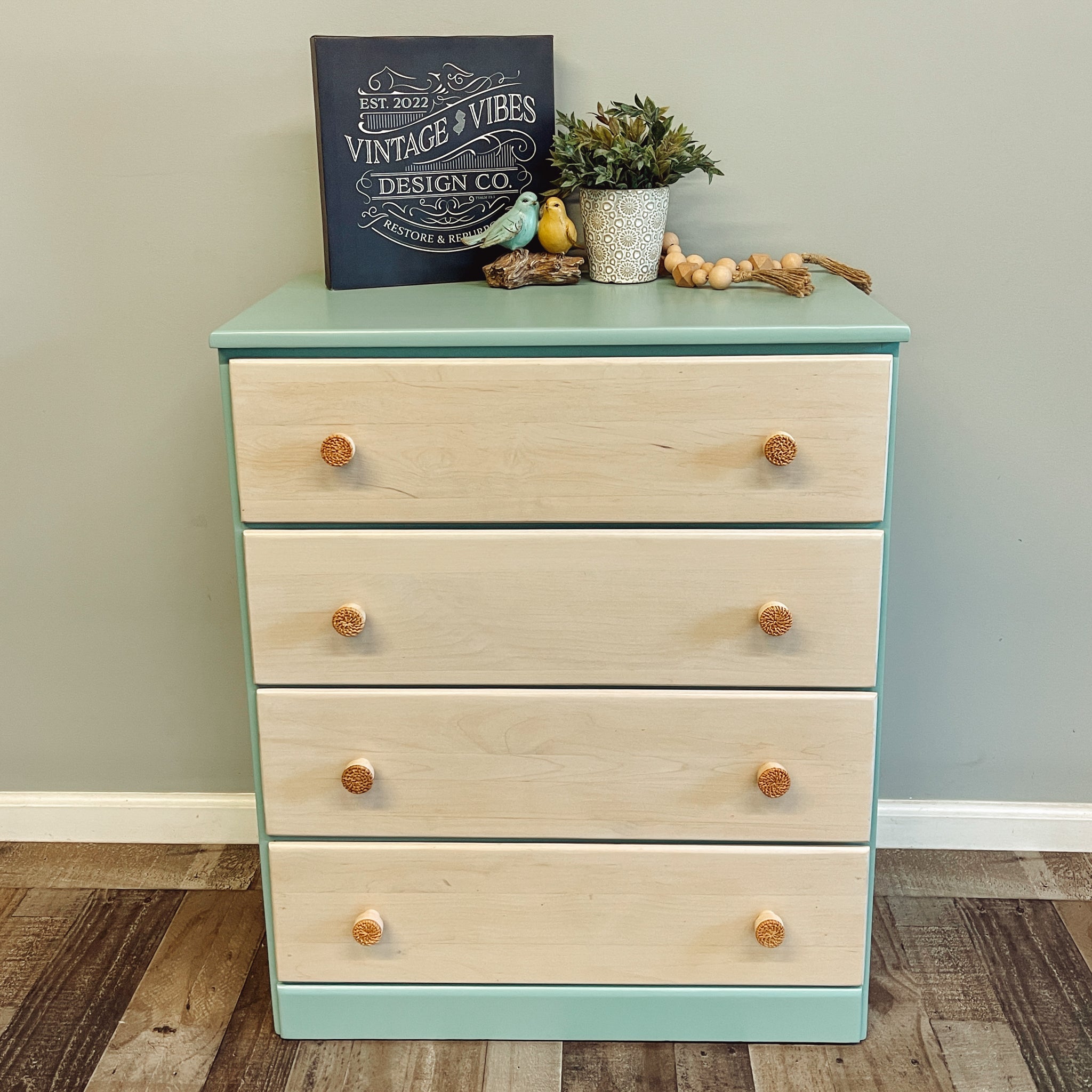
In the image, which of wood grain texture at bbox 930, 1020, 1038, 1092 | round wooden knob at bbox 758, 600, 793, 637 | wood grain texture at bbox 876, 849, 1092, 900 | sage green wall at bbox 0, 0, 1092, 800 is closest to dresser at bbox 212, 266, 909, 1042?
round wooden knob at bbox 758, 600, 793, 637

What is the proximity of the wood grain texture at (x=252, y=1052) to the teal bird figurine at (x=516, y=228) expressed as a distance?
1038 mm

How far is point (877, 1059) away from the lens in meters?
1.33

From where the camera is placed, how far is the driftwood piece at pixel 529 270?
1322 mm

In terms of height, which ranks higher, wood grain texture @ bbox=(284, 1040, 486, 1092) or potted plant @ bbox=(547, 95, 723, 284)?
potted plant @ bbox=(547, 95, 723, 284)

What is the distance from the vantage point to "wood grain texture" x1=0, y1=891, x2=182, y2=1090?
4.37 feet

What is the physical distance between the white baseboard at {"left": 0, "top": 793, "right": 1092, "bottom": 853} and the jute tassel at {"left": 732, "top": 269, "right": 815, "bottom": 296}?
0.89 metres

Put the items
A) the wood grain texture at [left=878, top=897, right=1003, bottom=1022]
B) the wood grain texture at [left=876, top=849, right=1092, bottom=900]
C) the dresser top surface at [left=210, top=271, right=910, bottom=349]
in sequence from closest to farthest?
the dresser top surface at [left=210, top=271, right=910, bottom=349]
the wood grain texture at [left=878, top=897, right=1003, bottom=1022]
the wood grain texture at [left=876, top=849, right=1092, bottom=900]

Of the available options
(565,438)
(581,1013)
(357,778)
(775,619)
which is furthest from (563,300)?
(581,1013)

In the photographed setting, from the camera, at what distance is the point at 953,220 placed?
1.47 m

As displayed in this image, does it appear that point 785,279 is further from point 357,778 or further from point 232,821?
point 232,821

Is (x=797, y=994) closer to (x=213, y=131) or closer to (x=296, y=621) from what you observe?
(x=296, y=621)

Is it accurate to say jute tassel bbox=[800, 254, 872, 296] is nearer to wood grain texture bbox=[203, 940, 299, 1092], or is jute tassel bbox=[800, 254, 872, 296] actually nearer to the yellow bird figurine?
the yellow bird figurine

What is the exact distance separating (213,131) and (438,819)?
968mm

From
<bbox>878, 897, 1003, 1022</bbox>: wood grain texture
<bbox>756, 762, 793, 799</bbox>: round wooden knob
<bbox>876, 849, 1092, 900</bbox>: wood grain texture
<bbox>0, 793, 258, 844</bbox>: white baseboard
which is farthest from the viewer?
<bbox>0, 793, 258, 844</bbox>: white baseboard
